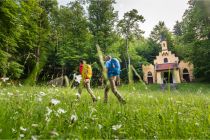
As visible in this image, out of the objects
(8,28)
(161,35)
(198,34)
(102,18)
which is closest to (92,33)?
(102,18)

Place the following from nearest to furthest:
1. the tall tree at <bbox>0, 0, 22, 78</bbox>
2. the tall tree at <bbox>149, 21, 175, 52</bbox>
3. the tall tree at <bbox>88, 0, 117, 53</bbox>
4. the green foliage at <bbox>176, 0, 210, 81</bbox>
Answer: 1. the tall tree at <bbox>0, 0, 22, 78</bbox>
2. the green foliage at <bbox>176, 0, 210, 81</bbox>
3. the tall tree at <bbox>88, 0, 117, 53</bbox>
4. the tall tree at <bbox>149, 21, 175, 52</bbox>

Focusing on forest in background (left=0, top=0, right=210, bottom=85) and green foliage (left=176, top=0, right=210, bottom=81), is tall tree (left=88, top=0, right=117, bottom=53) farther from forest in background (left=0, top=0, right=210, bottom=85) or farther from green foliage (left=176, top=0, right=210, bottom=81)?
green foliage (left=176, top=0, right=210, bottom=81)

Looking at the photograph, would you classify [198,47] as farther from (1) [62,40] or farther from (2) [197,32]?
(1) [62,40]

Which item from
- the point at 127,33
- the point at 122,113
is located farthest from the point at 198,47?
the point at 122,113

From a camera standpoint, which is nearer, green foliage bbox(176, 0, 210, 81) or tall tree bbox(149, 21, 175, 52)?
green foliage bbox(176, 0, 210, 81)

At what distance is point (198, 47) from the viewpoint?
40.4 m

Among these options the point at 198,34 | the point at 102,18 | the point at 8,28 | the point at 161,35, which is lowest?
the point at 8,28

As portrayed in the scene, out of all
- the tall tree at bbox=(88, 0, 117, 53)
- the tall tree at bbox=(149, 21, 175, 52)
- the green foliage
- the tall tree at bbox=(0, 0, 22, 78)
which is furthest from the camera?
the tall tree at bbox=(149, 21, 175, 52)

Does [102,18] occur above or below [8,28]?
above

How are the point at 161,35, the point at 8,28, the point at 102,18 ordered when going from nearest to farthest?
the point at 8,28 < the point at 102,18 < the point at 161,35

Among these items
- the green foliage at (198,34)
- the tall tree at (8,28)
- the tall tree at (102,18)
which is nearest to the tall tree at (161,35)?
the green foliage at (198,34)

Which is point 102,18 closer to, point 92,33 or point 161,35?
point 92,33

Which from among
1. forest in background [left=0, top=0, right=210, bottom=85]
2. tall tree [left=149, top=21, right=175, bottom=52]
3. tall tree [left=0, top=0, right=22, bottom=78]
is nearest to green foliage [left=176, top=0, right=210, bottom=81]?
forest in background [left=0, top=0, right=210, bottom=85]

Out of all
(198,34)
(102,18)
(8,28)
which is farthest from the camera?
(102,18)
